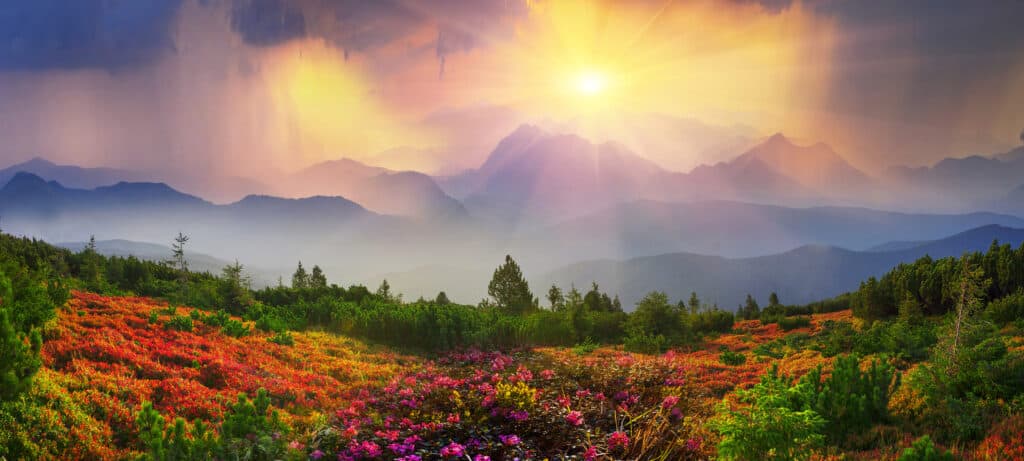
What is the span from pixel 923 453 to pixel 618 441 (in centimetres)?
360

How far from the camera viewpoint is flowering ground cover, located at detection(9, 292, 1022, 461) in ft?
19.7

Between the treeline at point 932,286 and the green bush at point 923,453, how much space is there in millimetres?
21570

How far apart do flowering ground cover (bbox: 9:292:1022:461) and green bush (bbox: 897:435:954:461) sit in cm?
181

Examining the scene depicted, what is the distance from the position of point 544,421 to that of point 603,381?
119 inches

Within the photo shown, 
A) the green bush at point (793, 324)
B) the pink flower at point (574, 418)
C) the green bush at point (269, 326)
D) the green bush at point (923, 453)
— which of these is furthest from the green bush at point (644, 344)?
the green bush at point (923, 453)

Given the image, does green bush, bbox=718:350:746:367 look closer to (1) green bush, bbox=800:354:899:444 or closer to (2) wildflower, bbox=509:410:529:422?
(1) green bush, bbox=800:354:899:444

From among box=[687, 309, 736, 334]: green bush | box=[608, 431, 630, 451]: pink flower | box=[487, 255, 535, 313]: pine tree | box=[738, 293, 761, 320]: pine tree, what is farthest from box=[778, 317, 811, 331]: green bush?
box=[608, 431, 630, 451]: pink flower

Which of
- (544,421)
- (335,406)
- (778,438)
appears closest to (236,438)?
(335,406)

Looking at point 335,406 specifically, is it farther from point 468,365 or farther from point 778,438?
point 778,438

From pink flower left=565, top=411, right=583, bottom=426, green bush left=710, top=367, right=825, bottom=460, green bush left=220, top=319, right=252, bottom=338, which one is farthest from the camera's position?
green bush left=220, top=319, right=252, bottom=338

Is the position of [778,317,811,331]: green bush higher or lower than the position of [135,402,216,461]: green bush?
lower

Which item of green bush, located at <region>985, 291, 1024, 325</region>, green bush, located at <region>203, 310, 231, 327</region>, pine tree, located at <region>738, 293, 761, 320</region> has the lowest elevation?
pine tree, located at <region>738, 293, 761, 320</region>

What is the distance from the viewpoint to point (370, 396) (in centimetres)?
928

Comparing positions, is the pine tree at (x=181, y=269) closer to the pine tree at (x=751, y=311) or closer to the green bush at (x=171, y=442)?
the green bush at (x=171, y=442)
